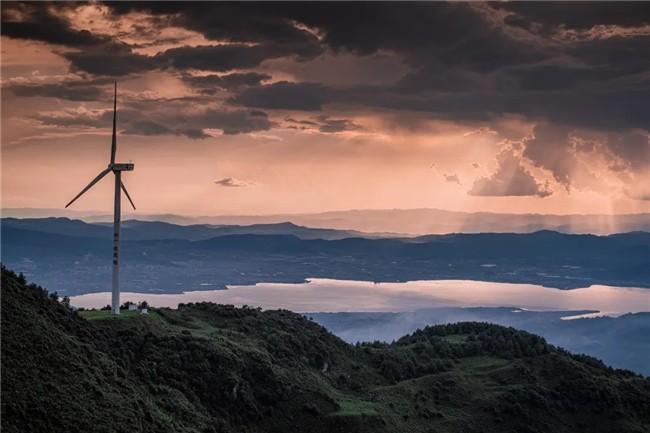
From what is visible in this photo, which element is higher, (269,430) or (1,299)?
(1,299)

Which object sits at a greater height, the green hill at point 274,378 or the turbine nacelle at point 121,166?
the turbine nacelle at point 121,166

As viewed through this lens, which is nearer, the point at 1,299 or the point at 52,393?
the point at 52,393

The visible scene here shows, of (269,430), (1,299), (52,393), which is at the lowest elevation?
(269,430)

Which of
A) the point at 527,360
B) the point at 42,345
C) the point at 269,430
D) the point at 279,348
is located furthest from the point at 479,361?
the point at 42,345

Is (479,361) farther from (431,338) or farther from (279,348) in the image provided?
(279,348)

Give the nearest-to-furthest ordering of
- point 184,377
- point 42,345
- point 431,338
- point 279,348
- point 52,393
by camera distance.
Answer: point 52,393
point 42,345
point 184,377
point 279,348
point 431,338

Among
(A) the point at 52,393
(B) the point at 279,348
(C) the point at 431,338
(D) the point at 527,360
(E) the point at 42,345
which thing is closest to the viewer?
(A) the point at 52,393

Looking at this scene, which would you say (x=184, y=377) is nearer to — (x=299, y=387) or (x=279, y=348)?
(x=299, y=387)

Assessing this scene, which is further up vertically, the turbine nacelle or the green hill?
the turbine nacelle
